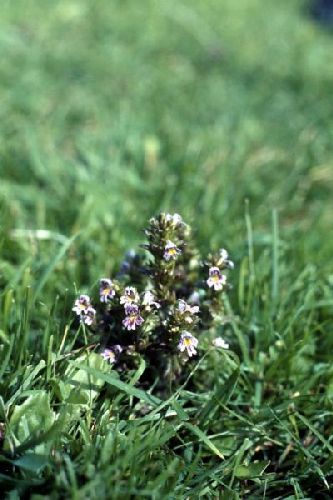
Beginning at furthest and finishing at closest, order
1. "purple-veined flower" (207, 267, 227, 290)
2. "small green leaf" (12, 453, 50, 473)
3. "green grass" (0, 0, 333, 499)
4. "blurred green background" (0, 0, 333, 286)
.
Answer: "blurred green background" (0, 0, 333, 286), "purple-veined flower" (207, 267, 227, 290), "green grass" (0, 0, 333, 499), "small green leaf" (12, 453, 50, 473)

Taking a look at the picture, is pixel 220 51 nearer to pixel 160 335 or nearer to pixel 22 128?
pixel 22 128

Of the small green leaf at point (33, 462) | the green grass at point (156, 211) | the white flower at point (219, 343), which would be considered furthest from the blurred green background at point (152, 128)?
the small green leaf at point (33, 462)

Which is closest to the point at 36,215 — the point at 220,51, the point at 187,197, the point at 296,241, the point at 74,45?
the point at 187,197

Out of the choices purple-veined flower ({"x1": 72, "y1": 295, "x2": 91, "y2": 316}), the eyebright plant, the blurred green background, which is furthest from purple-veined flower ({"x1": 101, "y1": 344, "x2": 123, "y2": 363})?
the blurred green background

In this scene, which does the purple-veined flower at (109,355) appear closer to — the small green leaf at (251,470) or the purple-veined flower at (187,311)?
the purple-veined flower at (187,311)

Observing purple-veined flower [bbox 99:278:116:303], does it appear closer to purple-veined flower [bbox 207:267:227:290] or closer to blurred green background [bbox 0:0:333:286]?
purple-veined flower [bbox 207:267:227:290]

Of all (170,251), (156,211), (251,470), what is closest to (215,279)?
(170,251)
